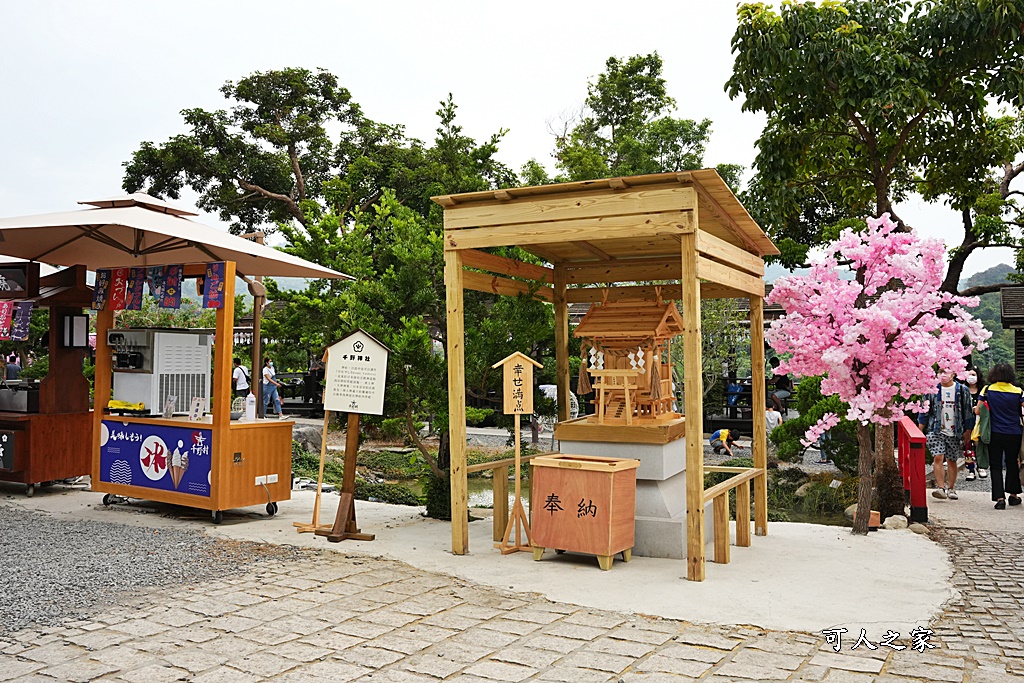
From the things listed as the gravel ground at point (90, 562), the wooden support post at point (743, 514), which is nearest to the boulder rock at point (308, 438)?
the gravel ground at point (90, 562)

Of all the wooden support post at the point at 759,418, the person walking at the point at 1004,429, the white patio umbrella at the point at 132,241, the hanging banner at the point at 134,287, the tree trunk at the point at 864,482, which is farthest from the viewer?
the person walking at the point at 1004,429

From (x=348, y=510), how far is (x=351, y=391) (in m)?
1.05

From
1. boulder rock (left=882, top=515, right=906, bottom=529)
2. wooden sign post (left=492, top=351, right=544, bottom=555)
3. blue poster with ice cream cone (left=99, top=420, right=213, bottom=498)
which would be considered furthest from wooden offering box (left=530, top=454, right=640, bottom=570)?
blue poster with ice cream cone (left=99, top=420, right=213, bottom=498)

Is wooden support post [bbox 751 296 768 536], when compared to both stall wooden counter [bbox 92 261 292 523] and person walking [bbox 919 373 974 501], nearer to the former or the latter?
person walking [bbox 919 373 974 501]

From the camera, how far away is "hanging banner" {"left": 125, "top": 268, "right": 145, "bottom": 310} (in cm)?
836

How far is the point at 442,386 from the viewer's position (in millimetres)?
8172

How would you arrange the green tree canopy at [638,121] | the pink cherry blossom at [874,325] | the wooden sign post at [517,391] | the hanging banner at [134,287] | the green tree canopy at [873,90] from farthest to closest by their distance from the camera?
the green tree canopy at [638,121], the green tree canopy at [873,90], the hanging banner at [134,287], the pink cherry blossom at [874,325], the wooden sign post at [517,391]

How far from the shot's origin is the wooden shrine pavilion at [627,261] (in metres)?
5.84

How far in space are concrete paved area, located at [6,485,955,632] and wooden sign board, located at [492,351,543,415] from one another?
1.20 m

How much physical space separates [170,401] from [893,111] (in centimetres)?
896

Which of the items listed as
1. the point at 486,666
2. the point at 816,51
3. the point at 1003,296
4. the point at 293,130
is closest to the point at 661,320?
the point at 486,666

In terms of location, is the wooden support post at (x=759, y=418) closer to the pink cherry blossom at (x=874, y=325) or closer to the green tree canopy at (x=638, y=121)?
the pink cherry blossom at (x=874, y=325)

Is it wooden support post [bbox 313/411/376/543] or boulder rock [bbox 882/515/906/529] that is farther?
boulder rock [bbox 882/515/906/529]

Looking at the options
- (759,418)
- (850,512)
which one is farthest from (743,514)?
(850,512)
